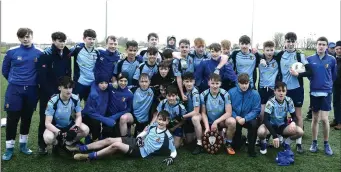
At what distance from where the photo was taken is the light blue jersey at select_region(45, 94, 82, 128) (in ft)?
14.4

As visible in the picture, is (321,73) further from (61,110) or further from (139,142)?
(61,110)

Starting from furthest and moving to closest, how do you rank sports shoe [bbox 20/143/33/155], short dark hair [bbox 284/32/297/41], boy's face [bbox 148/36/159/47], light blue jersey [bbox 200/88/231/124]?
boy's face [bbox 148/36/159/47] → short dark hair [bbox 284/32/297/41] → light blue jersey [bbox 200/88/231/124] → sports shoe [bbox 20/143/33/155]

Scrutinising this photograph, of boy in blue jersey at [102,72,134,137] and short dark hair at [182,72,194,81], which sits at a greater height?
short dark hair at [182,72,194,81]

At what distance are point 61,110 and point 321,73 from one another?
3900 mm

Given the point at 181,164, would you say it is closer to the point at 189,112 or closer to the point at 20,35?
the point at 189,112

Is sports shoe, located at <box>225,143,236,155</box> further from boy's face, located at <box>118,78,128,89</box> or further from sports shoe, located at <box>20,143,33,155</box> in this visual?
sports shoe, located at <box>20,143,33,155</box>

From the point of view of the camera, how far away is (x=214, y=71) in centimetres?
513

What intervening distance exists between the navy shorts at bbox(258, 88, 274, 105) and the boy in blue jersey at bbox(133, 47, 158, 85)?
175 cm

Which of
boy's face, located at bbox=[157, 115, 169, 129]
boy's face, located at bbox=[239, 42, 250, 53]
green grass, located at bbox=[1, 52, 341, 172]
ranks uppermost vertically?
boy's face, located at bbox=[239, 42, 250, 53]

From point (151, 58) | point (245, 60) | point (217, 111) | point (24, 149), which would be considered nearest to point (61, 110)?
point (24, 149)

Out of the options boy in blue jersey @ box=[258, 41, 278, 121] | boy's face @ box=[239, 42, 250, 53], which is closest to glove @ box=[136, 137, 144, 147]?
boy in blue jersey @ box=[258, 41, 278, 121]

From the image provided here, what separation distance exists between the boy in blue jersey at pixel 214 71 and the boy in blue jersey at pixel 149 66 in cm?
72

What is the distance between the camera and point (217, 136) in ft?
15.6

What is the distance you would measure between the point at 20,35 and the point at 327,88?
4.58 m
